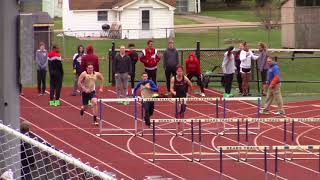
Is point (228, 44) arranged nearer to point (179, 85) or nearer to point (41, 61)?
point (41, 61)

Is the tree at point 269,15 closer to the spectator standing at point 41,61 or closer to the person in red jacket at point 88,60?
the spectator standing at point 41,61

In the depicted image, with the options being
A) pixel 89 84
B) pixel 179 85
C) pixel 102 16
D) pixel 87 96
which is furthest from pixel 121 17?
pixel 179 85

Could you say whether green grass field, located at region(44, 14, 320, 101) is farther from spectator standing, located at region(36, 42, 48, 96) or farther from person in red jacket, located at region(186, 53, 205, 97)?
spectator standing, located at region(36, 42, 48, 96)

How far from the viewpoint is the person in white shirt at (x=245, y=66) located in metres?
26.7

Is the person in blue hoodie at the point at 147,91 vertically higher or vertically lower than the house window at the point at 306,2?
lower

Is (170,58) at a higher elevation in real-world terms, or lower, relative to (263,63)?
higher

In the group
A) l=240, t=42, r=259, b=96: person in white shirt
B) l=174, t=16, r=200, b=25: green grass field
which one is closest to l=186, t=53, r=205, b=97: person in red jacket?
l=240, t=42, r=259, b=96: person in white shirt

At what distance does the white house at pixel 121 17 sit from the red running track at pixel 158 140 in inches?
920

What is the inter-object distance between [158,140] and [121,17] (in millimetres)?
34147

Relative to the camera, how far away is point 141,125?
22.1 metres

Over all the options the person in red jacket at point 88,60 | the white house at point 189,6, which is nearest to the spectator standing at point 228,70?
the person in red jacket at point 88,60

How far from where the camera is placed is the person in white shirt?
26719 millimetres

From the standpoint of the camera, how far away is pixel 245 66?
88.2ft

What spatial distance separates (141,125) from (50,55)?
4255mm
